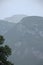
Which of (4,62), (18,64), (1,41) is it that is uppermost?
(18,64)

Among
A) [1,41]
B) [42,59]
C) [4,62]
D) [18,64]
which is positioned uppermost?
[42,59]

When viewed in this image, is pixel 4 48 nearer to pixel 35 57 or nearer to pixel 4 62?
pixel 4 62

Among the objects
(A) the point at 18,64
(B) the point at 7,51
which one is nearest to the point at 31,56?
(A) the point at 18,64

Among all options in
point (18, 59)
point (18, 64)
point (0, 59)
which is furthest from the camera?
point (18, 59)

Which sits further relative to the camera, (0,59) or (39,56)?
(39,56)

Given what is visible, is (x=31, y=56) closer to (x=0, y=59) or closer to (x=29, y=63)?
(x=29, y=63)

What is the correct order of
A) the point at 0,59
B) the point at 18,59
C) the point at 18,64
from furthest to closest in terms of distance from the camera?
the point at 18,59, the point at 18,64, the point at 0,59

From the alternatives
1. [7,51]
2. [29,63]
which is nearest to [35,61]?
[29,63]

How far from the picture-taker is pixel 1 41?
20.4m

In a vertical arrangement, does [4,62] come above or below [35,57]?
below

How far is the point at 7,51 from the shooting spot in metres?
20.6

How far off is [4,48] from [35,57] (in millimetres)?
174783

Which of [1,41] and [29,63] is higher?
[29,63]

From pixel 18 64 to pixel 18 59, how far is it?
495 inches
